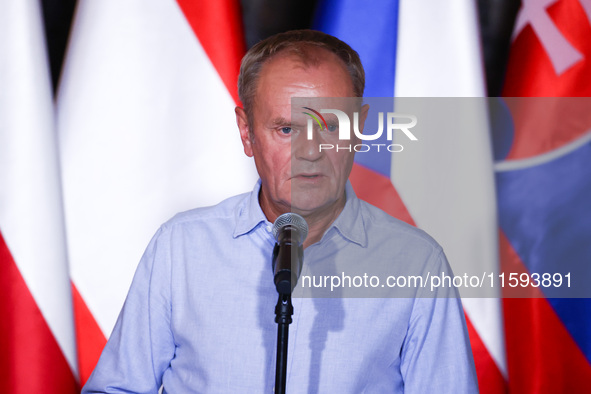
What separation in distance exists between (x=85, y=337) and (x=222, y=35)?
987mm

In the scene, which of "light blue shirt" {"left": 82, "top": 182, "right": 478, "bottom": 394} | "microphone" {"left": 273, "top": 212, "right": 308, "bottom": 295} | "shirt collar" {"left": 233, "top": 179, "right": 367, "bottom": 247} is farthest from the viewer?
"shirt collar" {"left": 233, "top": 179, "right": 367, "bottom": 247}

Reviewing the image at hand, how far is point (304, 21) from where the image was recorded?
1.70m

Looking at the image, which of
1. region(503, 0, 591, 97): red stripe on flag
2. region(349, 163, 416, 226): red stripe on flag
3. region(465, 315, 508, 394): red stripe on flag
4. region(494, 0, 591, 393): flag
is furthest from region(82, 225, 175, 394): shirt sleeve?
region(503, 0, 591, 97): red stripe on flag

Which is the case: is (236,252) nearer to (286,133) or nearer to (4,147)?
(286,133)

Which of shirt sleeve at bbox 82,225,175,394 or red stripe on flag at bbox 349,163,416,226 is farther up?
red stripe on flag at bbox 349,163,416,226

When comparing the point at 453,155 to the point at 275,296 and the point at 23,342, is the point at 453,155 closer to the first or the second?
the point at 275,296

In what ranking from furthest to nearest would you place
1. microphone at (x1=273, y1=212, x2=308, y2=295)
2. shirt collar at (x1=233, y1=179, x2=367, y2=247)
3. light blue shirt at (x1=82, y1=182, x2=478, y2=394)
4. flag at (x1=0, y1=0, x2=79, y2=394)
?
1. flag at (x1=0, y1=0, x2=79, y2=394)
2. shirt collar at (x1=233, y1=179, x2=367, y2=247)
3. light blue shirt at (x1=82, y1=182, x2=478, y2=394)
4. microphone at (x1=273, y1=212, x2=308, y2=295)

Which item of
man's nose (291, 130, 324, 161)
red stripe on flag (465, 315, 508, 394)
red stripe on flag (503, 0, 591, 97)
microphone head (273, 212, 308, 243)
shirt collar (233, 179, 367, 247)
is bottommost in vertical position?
red stripe on flag (465, 315, 508, 394)

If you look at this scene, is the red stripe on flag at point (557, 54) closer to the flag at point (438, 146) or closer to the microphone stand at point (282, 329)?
the flag at point (438, 146)

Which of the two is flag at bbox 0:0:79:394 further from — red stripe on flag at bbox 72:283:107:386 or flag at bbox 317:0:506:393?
flag at bbox 317:0:506:393

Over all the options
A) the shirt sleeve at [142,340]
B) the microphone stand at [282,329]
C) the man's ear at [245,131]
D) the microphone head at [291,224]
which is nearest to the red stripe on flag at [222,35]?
the man's ear at [245,131]

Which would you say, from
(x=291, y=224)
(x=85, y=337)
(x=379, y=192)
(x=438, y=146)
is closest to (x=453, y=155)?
(x=438, y=146)

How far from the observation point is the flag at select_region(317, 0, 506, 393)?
163 centimetres

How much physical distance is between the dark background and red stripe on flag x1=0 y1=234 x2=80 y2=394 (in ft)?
2.32
